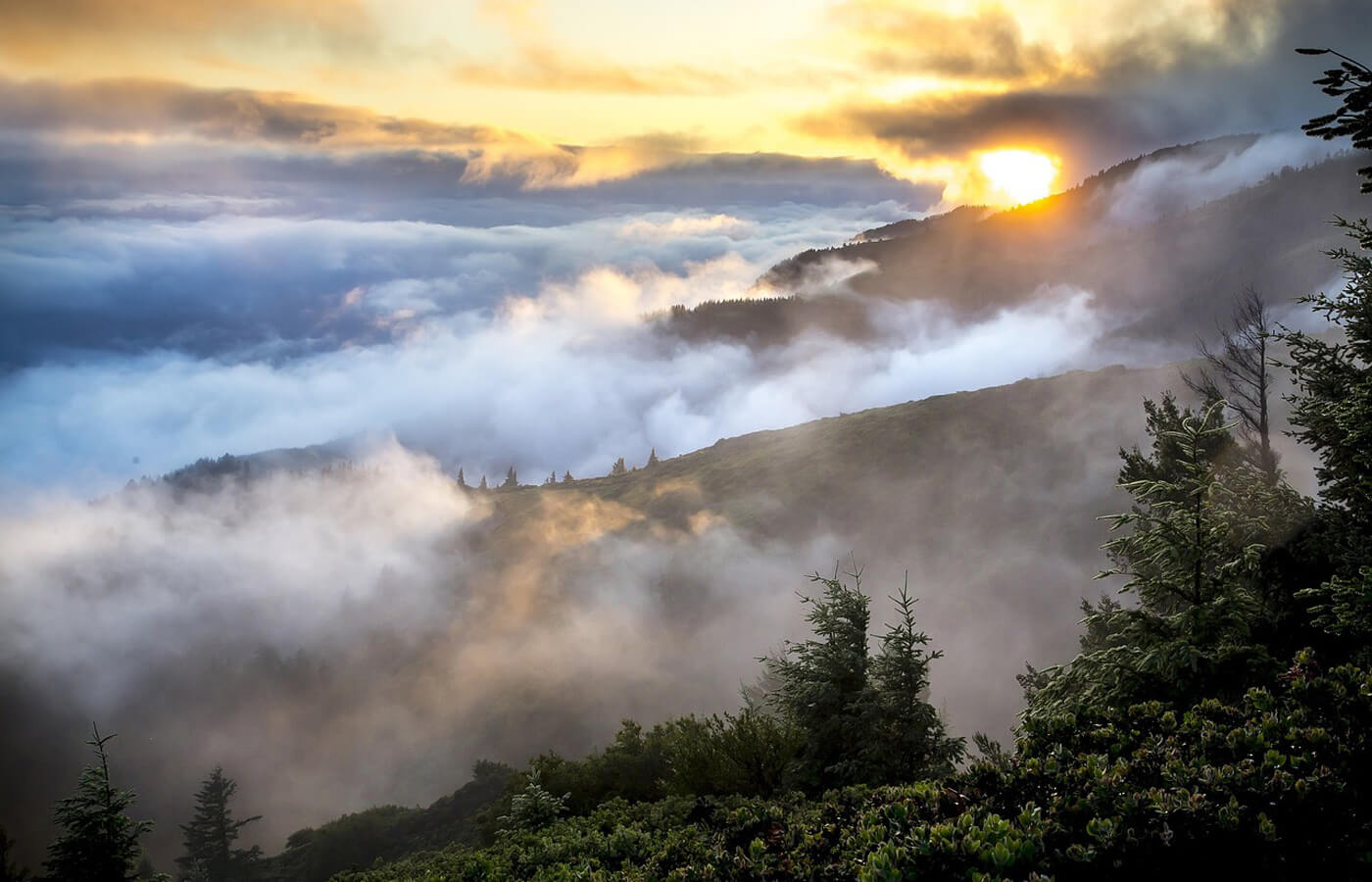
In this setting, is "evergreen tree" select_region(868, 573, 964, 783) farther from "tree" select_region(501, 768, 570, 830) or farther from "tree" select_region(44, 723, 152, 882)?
"tree" select_region(44, 723, 152, 882)

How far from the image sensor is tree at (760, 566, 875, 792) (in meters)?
22.4

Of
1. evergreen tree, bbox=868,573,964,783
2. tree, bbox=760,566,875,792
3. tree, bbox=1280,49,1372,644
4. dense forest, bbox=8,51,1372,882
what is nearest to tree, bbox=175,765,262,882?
dense forest, bbox=8,51,1372,882

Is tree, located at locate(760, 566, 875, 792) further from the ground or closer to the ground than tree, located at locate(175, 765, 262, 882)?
further from the ground

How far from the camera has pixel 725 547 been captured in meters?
197

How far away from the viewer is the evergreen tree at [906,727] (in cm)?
2175

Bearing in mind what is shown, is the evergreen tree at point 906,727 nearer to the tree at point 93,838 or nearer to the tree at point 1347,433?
the tree at point 1347,433

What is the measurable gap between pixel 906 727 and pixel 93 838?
2919 centimetres

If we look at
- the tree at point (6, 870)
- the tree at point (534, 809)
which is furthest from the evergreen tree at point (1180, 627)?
the tree at point (6, 870)

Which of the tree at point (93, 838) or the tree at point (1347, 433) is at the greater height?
the tree at point (1347, 433)

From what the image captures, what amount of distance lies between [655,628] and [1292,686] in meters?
180

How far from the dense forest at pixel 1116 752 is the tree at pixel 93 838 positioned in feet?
0.25

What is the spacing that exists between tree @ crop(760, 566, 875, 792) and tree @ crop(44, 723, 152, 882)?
78.7 feet

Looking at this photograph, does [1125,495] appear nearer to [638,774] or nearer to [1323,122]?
[638,774]

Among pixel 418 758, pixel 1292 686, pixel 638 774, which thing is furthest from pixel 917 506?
pixel 1292 686
